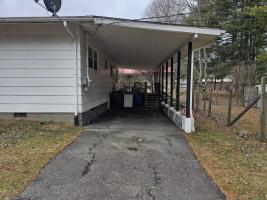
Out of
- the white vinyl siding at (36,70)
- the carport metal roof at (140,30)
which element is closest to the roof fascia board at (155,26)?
the carport metal roof at (140,30)

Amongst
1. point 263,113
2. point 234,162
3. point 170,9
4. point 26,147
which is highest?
point 170,9

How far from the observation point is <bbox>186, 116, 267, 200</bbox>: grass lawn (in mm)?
4398

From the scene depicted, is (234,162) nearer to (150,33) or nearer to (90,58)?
(150,33)

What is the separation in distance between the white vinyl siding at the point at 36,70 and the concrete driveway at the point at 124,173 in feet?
7.45

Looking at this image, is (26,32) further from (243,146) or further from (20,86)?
(243,146)

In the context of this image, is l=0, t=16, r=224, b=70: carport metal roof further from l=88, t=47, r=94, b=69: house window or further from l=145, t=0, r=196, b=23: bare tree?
l=145, t=0, r=196, b=23: bare tree

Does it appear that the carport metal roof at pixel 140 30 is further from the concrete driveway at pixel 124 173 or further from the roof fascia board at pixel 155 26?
the concrete driveway at pixel 124 173

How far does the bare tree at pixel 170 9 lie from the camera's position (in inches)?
1243

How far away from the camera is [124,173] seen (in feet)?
16.1

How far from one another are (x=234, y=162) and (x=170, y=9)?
102ft

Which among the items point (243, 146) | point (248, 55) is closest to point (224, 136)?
point (243, 146)

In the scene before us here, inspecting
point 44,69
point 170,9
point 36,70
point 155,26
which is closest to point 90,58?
point 44,69

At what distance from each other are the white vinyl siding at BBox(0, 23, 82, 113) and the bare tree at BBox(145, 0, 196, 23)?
72.2 feet

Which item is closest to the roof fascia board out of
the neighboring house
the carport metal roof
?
the carport metal roof
